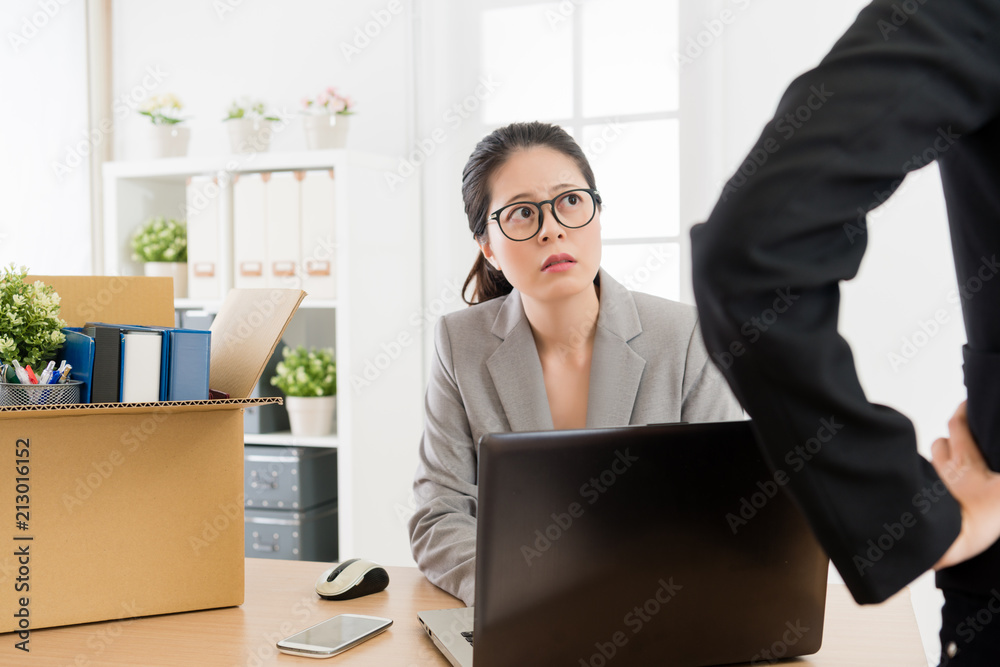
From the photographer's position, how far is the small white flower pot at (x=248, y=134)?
282cm

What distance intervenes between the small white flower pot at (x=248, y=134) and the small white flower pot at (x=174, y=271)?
460 millimetres

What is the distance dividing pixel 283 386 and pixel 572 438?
2.09 metres

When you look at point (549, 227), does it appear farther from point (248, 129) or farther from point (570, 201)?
point (248, 129)

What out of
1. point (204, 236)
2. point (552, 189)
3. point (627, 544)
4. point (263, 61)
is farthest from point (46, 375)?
point (263, 61)

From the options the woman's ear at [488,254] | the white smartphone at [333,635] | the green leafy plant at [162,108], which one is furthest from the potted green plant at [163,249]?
the white smartphone at [333,635]

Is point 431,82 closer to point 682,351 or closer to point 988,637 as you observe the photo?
point 682,351

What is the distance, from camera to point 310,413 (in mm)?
2684

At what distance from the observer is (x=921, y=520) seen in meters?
0.51

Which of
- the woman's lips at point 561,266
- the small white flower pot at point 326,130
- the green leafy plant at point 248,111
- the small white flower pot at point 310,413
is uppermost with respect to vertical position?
the green leafy plant at point 248,111

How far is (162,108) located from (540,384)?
2048mm

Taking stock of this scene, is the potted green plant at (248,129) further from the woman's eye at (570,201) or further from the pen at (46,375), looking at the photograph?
the pen at (46,375)

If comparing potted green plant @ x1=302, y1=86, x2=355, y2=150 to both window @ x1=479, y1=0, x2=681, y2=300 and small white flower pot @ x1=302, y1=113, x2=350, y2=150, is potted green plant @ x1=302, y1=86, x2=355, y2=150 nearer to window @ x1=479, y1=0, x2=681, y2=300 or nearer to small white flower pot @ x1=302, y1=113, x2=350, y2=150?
small white flower pot @ x1=302, y1=113, x2=350, y2=150

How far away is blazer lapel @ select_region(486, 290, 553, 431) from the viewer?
1.57 metres

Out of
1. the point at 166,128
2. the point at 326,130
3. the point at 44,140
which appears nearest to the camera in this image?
the point at 326,130
